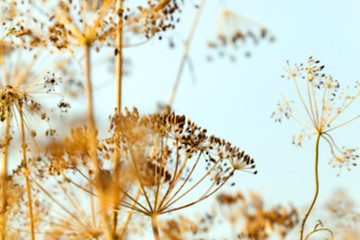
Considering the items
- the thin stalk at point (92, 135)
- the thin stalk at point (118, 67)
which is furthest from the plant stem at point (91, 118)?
the thin stalk at point (118, 67)

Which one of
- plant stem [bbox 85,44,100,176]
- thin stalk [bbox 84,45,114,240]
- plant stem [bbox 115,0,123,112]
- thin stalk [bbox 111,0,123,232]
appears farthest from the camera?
plant stem [bbox 115,0,123,112]

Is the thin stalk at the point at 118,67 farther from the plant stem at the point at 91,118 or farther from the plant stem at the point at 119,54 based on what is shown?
the plant stem at the point at 91,118

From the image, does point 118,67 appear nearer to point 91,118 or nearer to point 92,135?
point 91,118

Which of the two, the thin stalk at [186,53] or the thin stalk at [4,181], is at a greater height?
the thin stalk at [186,53]

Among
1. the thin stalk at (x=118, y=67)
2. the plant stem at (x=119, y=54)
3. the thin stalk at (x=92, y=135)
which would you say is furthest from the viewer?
the plant stem at (x=119, y=54)

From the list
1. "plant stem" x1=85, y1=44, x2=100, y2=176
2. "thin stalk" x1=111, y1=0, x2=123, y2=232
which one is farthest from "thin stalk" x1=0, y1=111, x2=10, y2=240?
"thin stalk" x1=111, y1=0, x2=123, y2=232

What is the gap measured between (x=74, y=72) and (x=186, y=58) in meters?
1.06

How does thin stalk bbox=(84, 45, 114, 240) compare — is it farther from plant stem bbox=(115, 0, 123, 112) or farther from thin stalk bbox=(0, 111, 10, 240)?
thin stalk bbox=(0, 111, 10, 240)

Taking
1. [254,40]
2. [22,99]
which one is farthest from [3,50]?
[254,40]

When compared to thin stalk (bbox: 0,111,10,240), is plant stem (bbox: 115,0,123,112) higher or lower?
higher

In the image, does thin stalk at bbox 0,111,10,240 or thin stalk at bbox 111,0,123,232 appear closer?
thin stalk at bbox 0,111,10,240

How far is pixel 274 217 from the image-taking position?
4.69 metres

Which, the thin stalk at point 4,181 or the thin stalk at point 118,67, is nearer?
the thin stalk at point 4,181

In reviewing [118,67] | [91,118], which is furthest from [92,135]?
[118,67]
